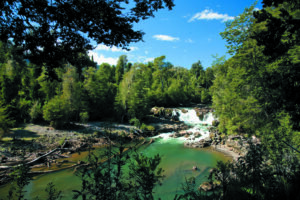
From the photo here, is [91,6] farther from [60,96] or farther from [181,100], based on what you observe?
[181,100]

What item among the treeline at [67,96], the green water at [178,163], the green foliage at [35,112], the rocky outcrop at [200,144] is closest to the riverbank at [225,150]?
the rocky outcrop at [200,144]

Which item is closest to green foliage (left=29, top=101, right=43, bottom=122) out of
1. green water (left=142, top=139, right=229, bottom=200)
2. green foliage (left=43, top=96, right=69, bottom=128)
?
green foliage (left=43, top=96, right=69, bottom=128)

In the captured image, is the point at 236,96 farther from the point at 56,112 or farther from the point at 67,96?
the point at 67,96

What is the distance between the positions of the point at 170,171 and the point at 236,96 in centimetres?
697

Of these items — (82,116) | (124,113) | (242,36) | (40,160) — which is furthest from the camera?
(124,113)

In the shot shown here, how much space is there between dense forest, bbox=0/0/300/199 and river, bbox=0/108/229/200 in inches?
66.9

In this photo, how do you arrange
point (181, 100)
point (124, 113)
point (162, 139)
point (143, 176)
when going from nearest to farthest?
point (143, 176)
point (162, 139)
point (124, 113)
point (181, 100)

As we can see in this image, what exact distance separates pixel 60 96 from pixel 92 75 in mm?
7121

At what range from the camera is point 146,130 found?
21.2 metres

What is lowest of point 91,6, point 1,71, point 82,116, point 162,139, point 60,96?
point 162,139

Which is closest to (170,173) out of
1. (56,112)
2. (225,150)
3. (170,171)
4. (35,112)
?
(170,171)

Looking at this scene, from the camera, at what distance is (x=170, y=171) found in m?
9.87

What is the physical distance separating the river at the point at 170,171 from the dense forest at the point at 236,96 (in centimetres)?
170

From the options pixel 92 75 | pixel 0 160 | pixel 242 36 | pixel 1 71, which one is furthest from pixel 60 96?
pixel 242 36
